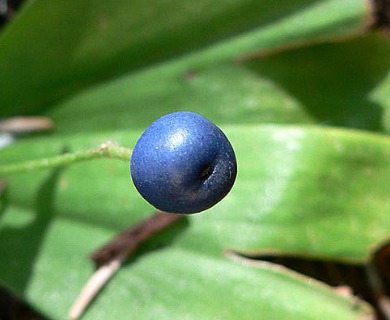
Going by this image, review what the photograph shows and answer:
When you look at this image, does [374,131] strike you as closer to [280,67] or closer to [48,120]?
[280,67]

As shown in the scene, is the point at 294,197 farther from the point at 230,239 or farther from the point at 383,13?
the point at 383,13

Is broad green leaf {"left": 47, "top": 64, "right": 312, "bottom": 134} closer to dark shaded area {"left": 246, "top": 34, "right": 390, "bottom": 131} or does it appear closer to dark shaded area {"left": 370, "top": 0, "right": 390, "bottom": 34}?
dark shaded area {"left": 246, "top": 34, "right": 390, "bottom": 131}

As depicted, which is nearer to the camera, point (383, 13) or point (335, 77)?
point (335, 77)

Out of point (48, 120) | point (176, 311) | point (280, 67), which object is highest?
point (280, 67)

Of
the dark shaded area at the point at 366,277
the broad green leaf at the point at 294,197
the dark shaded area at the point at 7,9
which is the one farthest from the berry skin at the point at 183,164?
the dark shaded area at the point at 7,9

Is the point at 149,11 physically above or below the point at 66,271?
above

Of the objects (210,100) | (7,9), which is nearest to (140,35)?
(210,100)

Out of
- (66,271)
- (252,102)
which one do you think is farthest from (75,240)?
(252,102)
